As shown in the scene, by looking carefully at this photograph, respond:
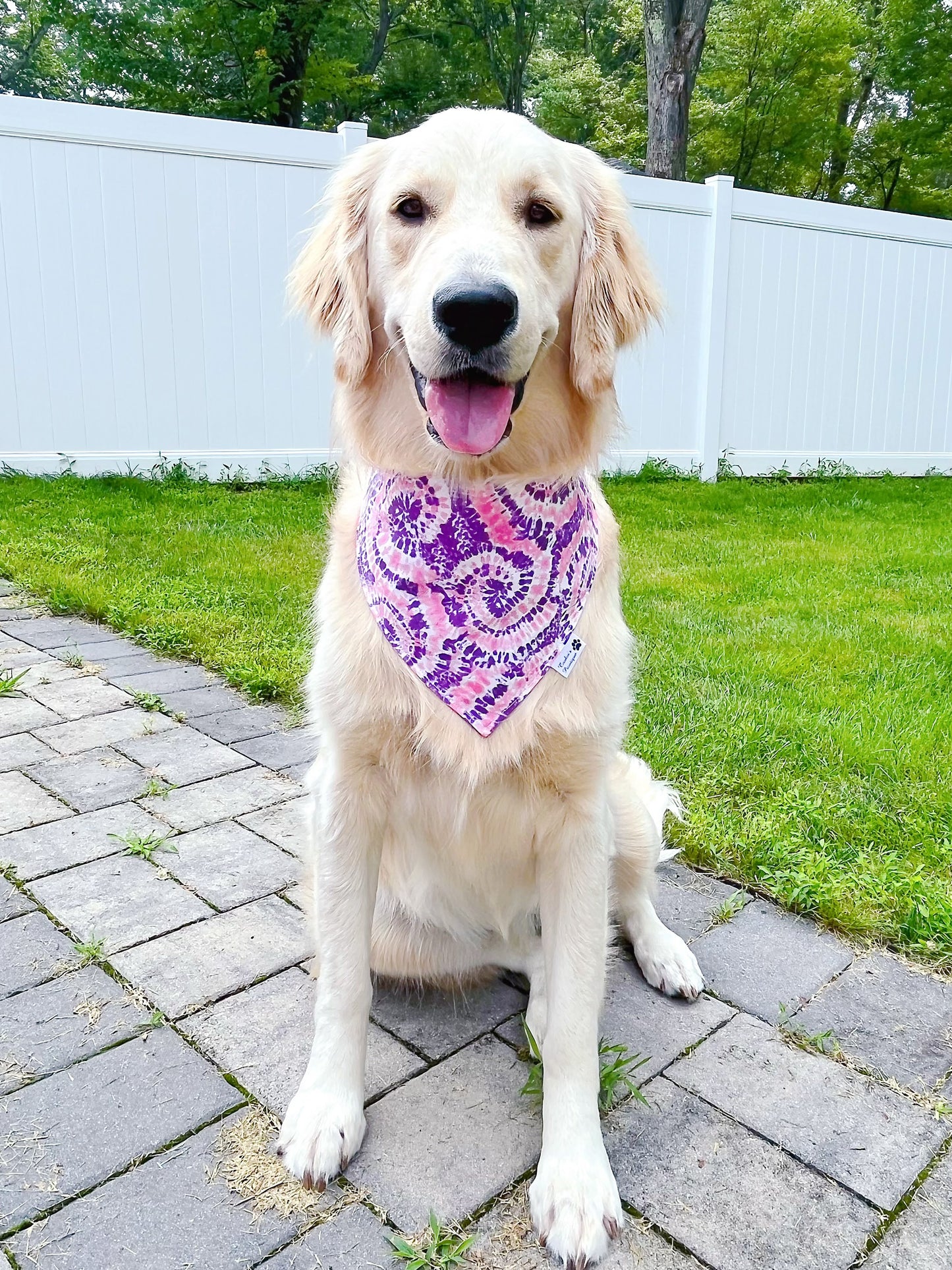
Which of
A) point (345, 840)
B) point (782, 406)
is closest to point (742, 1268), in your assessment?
point (345, 840)

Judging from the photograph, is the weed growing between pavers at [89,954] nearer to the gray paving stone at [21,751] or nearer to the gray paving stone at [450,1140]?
the gray paving stone at [450,1140]

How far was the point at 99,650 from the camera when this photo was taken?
4215mm

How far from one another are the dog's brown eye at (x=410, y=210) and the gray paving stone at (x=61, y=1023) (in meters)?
1.71

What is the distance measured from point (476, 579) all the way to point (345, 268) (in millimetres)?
720

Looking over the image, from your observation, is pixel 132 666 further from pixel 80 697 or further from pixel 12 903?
pixel 12 903

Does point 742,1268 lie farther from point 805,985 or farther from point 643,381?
point 643,381

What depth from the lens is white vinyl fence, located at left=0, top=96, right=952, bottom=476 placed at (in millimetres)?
6598

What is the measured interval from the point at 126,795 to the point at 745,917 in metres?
1.84

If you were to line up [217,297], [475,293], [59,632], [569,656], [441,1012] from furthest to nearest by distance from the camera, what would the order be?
[217,297] → [59,632] → [441,1012] → [569,656] → [475,293]

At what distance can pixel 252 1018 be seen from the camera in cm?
200

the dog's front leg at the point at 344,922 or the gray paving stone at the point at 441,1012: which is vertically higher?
the dog's front leg at the point at 344,922

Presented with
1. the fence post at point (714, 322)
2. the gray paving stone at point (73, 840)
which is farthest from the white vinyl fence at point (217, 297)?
the gray paving stone at point (73, 840)

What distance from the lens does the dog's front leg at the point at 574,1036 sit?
153cm

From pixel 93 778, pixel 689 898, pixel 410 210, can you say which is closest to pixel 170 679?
pixel 93 778
